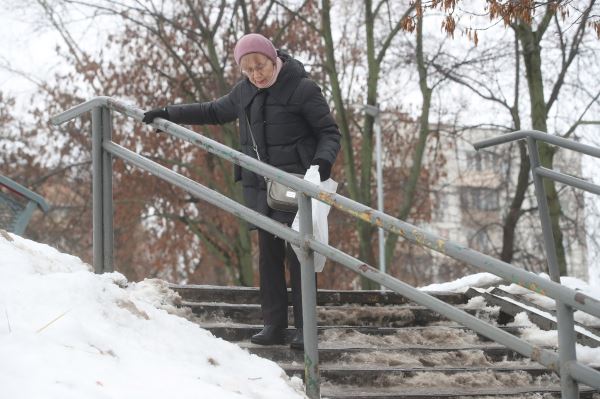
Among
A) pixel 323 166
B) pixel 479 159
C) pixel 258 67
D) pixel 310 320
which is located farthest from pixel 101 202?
pixel 479 159

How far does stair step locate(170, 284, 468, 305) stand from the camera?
4992mm

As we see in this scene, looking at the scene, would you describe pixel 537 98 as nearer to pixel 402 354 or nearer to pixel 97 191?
pixel 402 354

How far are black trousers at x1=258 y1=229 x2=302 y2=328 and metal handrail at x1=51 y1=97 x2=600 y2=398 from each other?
541 millimetres

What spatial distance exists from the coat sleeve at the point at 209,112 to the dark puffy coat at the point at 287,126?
0.11 m

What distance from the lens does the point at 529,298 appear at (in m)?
5.66

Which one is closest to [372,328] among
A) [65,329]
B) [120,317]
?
[120,317]

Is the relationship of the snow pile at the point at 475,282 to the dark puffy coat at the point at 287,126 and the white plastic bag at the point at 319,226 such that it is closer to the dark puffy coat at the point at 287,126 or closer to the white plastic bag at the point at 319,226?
the dark puffy coat at the point at 287,126

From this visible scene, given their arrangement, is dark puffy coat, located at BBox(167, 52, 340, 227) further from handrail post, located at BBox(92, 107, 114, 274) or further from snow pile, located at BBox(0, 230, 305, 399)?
snow pile, located at BBox(0, 230, 305, 399)

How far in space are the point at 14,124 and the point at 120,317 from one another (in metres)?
17.3

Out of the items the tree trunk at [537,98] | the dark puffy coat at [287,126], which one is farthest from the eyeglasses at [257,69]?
the tree trunk at [537,98]

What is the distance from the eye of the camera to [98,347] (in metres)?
3.20

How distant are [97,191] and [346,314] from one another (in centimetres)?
175

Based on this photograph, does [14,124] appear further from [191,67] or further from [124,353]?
[124,353]

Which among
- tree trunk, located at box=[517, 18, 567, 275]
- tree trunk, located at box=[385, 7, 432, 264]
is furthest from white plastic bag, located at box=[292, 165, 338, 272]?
tree trunk, located at box=[385, 7, 432, 264]
